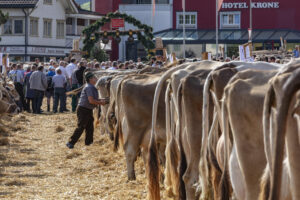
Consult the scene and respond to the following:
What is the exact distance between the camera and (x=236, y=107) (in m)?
5.88

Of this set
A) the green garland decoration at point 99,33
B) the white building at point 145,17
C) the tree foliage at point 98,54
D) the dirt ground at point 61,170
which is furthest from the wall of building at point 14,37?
the dirt ground at point 61,170

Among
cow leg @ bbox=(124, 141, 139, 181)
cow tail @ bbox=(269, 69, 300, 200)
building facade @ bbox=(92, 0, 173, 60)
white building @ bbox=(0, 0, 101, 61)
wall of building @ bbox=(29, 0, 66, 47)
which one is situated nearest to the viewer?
cow tail @ bbox=(269, 69, 300, 200)

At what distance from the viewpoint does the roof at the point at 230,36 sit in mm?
54562

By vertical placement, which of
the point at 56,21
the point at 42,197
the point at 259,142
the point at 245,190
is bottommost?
the point at 42,197

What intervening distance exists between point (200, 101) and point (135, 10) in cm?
5486

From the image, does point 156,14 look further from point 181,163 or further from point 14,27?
point 181,163

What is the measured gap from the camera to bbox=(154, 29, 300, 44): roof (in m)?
54.6

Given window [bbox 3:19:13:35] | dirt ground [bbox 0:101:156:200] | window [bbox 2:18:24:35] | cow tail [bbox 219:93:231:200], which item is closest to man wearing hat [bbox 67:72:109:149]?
dirt ground [bbox 0:101:156:200]

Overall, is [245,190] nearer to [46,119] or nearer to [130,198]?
[130,198]

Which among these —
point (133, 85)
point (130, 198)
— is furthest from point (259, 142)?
point (133, 85)

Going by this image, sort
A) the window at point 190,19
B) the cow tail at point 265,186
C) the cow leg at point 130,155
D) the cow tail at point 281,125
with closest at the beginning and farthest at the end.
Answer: the cow tail at point 281,125 → the cow tail at point 265,186 → the cow leg at point 130,155 → the window at point 190,19

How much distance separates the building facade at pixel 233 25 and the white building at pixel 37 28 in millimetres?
9647

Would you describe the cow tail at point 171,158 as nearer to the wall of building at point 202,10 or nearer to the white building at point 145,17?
the white building at point 145,17

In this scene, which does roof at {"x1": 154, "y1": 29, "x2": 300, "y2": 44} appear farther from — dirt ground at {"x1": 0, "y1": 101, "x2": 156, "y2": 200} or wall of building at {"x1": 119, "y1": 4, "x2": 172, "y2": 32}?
dirt ground at {"x1": 0, "y1": 101, "x2": 156, "y2": 200}
